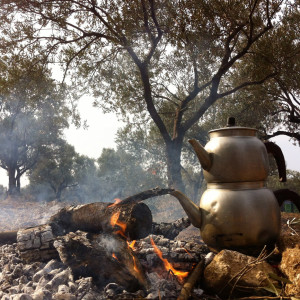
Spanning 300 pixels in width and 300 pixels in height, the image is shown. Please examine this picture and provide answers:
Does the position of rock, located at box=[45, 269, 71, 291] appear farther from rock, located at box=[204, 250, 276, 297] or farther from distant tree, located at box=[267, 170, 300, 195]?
distant tree, located at box=[267, 170, 300, 195]

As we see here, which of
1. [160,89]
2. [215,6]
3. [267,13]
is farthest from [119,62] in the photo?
[267,13]

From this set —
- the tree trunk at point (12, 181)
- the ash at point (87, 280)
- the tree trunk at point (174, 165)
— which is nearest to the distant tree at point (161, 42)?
the tree trunk at point (174, 165)

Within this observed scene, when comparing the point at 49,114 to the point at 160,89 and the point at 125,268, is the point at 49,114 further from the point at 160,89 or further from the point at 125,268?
the point at 125,268

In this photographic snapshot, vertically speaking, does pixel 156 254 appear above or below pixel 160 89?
below

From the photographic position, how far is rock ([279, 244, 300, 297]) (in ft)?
7.04

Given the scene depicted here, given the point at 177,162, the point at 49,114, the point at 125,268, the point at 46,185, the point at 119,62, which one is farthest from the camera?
the point at 46,185

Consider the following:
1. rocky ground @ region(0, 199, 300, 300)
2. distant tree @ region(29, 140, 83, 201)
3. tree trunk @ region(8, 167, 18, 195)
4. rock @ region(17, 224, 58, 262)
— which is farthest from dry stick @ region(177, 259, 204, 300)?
distant tree @ region(29, 140, 83, 201)

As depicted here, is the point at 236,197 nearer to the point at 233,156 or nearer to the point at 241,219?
the point at 241,219

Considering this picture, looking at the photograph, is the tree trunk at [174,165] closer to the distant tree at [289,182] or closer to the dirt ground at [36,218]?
the dirt ground at [36,218]

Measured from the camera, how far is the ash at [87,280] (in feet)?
8.25

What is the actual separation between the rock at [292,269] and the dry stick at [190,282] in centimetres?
66

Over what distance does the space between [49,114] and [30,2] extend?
47.1 feet

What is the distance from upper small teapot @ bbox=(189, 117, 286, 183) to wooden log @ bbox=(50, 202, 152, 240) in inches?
38.5

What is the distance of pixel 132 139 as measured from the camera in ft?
68.0
